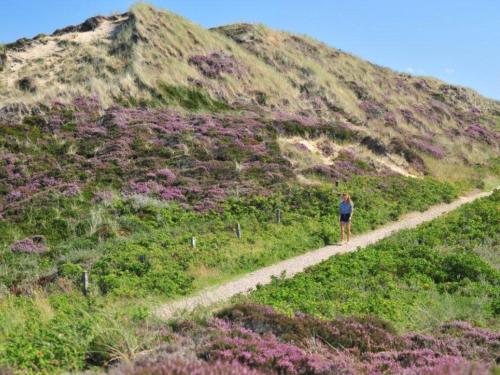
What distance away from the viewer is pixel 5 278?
1808 centimetres

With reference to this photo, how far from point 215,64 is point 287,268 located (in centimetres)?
3283

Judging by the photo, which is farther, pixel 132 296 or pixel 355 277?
pixel 355 277

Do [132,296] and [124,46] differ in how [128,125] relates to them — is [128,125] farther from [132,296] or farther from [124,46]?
[132,296]

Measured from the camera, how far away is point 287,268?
61.7ft

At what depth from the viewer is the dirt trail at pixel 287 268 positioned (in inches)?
555

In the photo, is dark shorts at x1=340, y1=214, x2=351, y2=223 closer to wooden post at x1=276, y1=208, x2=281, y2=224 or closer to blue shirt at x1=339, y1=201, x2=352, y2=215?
blue shirt at x1=339, y1=201, x2=352, y2=215

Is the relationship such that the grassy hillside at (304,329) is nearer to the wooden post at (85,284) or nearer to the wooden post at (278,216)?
the wooden post at (85,284)

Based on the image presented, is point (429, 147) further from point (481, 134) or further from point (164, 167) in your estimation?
point (164, 167)

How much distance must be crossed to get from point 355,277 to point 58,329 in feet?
32.3

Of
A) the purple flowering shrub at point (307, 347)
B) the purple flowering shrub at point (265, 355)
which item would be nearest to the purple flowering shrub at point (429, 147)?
the purple flowering shrub at point (307, 347)

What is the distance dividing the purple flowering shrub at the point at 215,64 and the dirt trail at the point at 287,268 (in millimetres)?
25113

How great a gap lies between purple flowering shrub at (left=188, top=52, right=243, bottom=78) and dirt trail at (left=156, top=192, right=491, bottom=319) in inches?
989

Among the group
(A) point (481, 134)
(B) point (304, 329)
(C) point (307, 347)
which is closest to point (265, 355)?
(C) point (307, 347)

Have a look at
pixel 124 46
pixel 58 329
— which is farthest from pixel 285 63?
pixel 58 329
